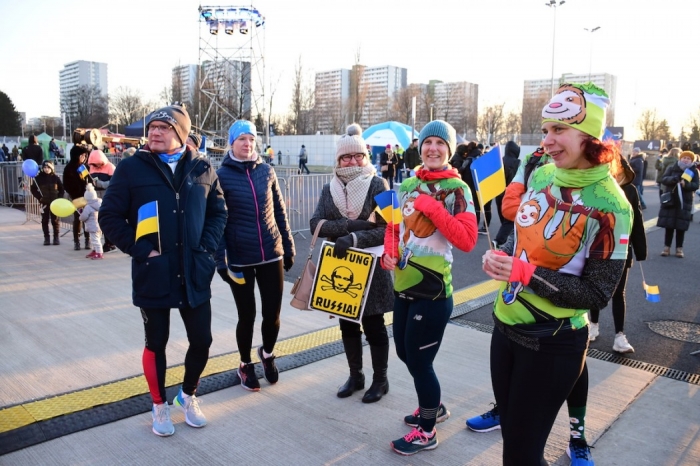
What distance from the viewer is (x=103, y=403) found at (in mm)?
3787

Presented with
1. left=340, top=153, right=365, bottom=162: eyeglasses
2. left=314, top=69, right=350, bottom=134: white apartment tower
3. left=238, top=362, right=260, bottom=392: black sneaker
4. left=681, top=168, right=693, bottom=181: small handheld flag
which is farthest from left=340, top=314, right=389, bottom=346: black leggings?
left=314, top=69, right=350, bottom=134: white apartment tower

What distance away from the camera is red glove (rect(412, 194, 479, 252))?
10.00 ft

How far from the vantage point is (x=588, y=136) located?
7.11 ft

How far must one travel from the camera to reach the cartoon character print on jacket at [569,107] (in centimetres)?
216

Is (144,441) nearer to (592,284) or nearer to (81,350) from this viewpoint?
(81,350)

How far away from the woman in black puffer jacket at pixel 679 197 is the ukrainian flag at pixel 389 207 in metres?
8.22

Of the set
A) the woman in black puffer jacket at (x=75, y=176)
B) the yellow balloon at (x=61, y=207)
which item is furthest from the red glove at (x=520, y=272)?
the woman in black puffer jacket at (x=75, y=176)

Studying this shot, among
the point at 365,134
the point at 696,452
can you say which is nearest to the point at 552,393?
the point at 696,452

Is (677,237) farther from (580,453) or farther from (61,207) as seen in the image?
(61,207)

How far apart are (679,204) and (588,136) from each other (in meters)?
8.90

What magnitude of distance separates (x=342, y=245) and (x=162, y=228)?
47.2 inches

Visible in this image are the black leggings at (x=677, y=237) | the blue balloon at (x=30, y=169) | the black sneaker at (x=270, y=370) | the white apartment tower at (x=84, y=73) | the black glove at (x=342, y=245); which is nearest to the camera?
the black glove at (x=342, y=245)

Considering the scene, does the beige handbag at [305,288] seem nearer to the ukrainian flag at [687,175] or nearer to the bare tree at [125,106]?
the ukrainian flag at [687,175]

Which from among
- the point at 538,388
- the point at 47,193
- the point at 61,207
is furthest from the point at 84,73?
the point at 538,388
